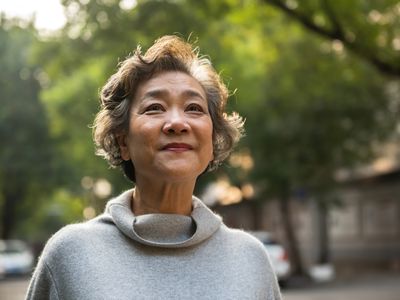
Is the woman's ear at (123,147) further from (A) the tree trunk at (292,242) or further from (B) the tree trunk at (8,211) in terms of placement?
(B) the tree trunk at (8,211)

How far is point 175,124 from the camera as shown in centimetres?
234

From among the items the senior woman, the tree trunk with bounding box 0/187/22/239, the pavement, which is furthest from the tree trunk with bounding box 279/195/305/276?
the senior woman

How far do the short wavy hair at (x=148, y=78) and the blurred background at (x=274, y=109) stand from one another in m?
0.19

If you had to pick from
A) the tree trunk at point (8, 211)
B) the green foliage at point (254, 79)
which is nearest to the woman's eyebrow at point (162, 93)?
the green foliage at point (254, 79)

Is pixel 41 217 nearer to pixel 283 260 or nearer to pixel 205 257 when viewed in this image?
pixel 283 260

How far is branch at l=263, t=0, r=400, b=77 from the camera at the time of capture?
13.0m

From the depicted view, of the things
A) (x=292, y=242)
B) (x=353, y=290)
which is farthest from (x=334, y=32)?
(x=292, y=242)

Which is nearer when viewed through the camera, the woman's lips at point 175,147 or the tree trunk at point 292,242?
the woman's lips at point 175,147

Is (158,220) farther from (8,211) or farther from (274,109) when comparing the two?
(8,211)

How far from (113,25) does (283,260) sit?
9.22 metres

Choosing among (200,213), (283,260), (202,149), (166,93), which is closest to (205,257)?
(200,213)

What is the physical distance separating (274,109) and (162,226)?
921 inches

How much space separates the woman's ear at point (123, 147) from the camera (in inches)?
99.3

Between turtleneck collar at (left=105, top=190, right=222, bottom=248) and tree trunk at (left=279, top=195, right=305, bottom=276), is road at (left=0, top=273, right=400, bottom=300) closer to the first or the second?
tree trunk at (left=279, top=195, right=305, bottom=276)
